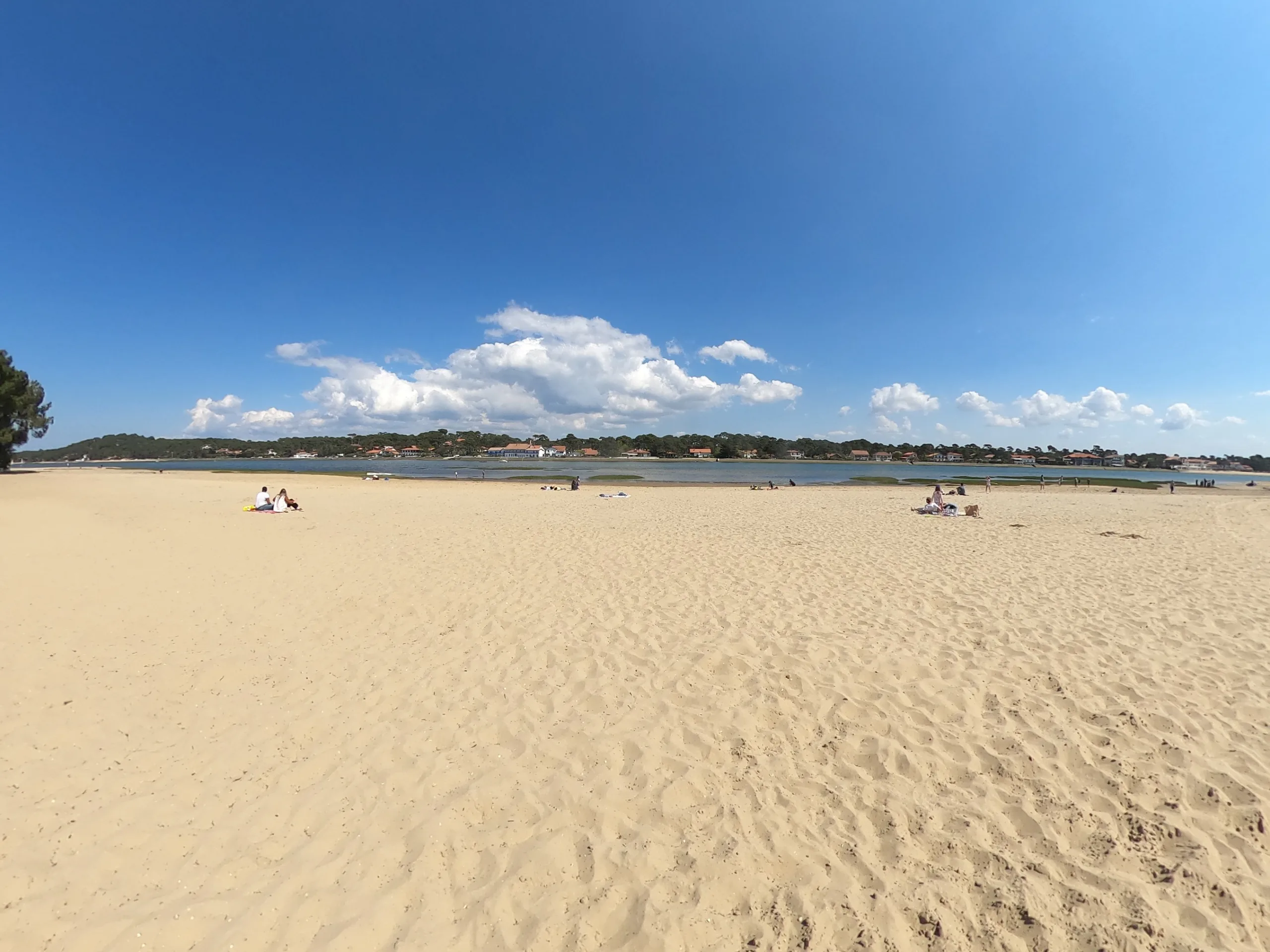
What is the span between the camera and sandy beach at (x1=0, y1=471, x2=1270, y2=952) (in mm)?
2828

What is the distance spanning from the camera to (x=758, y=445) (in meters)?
177

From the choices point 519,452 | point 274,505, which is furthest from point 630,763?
point 519,452

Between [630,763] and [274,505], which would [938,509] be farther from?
[274,505]

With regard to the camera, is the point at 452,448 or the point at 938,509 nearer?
the point at 938,509

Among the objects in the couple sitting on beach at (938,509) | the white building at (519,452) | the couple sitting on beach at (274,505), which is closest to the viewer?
the couple sitting on beach at (274,505)

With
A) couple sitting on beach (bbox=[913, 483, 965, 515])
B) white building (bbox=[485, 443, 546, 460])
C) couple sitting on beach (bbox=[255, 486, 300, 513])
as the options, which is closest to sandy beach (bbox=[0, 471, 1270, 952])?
couple sitting on beach (bbox=[255, 486, 300, 513])

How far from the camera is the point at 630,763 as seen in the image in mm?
4156

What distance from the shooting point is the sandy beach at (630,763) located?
2.83 meters

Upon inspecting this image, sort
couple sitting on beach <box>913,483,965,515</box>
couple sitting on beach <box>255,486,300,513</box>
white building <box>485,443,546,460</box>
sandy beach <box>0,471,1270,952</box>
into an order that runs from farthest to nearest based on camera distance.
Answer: white building <box>485,443,546,460</box>, couple sitting on beach <box>913,483,965,515</box>, couple sitting on beach <box>255,486,300,513</box>, sandy beach <box>0,471,1270,952</box>

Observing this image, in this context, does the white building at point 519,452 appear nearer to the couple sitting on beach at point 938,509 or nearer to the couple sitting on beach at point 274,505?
the couple sitting on beach at point 274,505

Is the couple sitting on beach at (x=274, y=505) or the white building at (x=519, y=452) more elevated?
the white building at (x=519, y=452)

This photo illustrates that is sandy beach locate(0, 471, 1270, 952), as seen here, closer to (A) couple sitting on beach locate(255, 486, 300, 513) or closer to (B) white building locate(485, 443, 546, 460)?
(A) couple sitting on beach locate(255, 486, 300, 513)

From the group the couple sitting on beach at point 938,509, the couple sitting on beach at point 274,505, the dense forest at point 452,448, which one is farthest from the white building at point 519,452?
the couple sitting on beach at point 938,509

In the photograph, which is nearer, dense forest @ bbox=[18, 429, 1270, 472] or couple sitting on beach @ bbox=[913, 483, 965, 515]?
couple sitting on beach @ bbox=[913, 483, 965, 515]
